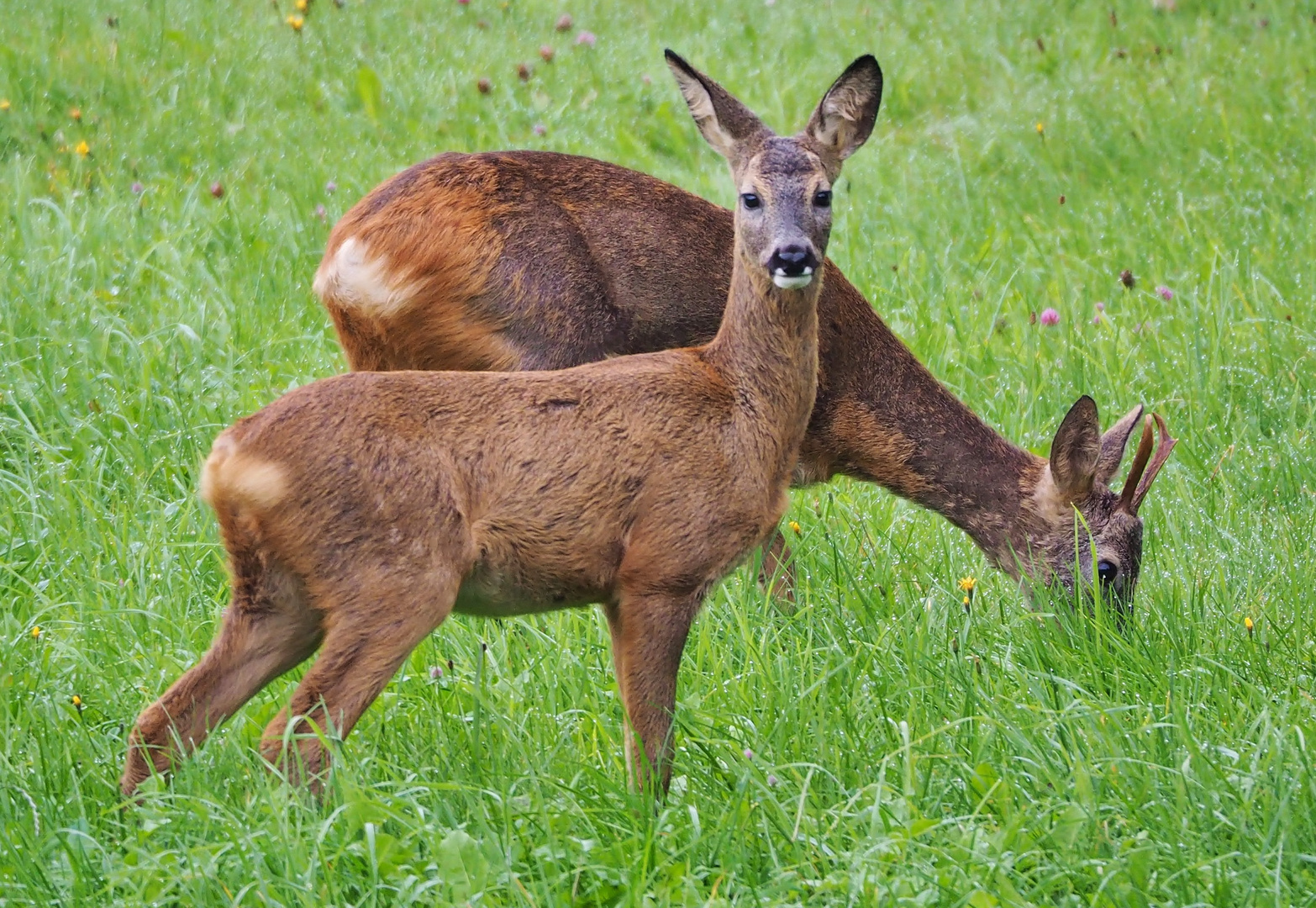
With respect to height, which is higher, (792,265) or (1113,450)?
(792,265)

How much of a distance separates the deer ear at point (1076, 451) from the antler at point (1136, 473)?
12cm

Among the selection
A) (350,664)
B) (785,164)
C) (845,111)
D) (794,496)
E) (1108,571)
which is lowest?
(794,496)

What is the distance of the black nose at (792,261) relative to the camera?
3.88 meters

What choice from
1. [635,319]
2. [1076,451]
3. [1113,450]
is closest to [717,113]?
[635,319]

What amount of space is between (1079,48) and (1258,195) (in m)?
2.23

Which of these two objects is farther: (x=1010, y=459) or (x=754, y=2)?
(x=754, y=2)

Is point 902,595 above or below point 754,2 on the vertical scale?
below

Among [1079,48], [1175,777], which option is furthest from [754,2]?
[1175,777]

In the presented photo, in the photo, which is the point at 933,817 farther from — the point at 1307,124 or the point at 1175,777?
the point at 1307,124

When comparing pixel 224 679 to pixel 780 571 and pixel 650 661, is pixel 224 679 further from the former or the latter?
pixel 780 571

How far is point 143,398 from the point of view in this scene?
5.32 m

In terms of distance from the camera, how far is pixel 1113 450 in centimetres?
500

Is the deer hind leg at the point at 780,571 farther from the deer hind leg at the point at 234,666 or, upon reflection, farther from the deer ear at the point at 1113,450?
the deer hind leg at the point at 234,666

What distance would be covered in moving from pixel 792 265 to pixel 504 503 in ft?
3.12
